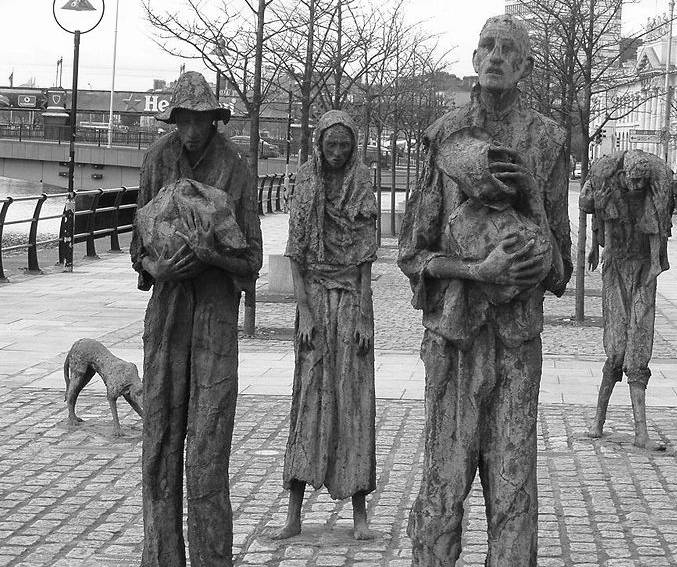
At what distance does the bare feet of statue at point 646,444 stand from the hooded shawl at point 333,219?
3.24 meters

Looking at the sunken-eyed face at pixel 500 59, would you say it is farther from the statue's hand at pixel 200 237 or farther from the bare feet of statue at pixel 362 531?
the bare feet of statue at pixel 362 531

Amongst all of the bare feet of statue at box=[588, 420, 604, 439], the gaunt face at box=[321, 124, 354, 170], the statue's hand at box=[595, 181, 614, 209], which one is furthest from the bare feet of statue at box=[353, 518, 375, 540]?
the statue's hand at box=[595, 181, 614, 209]

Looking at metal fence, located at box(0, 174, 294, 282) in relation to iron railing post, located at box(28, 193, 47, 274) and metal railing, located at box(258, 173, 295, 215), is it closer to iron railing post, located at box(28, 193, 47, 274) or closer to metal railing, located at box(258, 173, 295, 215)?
iron railing post, located at box(28, 193, 47, 274)

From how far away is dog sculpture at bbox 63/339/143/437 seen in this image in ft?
34.8

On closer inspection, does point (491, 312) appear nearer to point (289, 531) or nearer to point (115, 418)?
point (289, 531)

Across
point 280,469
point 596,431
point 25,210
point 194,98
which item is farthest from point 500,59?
point 25,210

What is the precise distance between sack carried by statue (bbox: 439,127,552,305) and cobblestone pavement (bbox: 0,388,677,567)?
2516 mm

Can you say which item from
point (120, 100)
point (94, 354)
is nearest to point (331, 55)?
point (94, 354)

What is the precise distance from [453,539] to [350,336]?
2758mm

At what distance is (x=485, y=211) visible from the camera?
5.39 meters

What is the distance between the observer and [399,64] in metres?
36.5

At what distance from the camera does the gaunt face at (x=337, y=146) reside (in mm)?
8094

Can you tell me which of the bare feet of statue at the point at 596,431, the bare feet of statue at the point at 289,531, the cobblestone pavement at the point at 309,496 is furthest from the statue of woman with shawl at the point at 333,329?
the bare feet of statue at the point at 596,431

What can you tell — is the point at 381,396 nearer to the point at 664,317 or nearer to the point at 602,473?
the point at 602,473
